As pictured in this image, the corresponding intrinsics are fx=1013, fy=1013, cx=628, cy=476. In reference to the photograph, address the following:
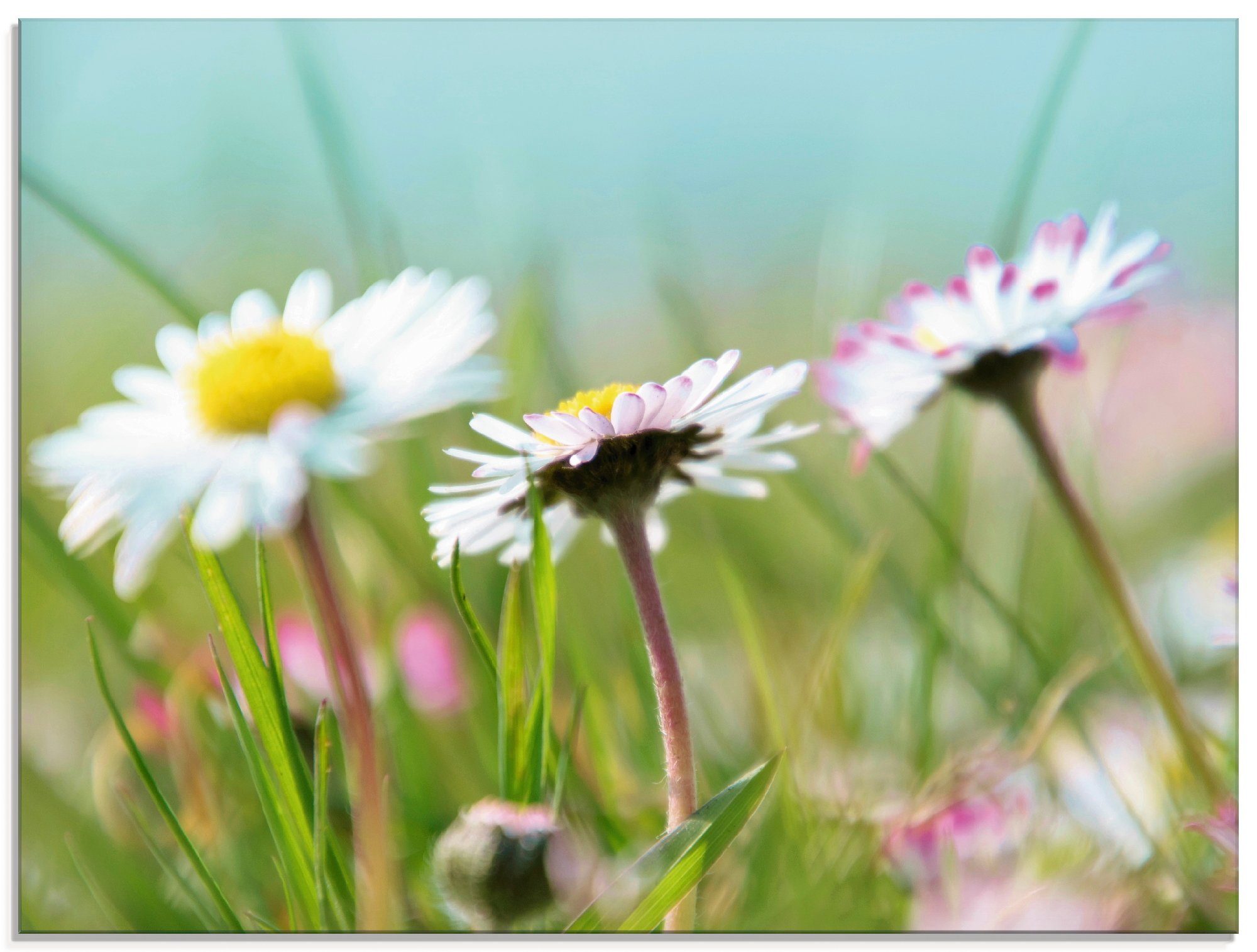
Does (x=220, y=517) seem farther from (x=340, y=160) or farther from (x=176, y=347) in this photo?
(x=340, y=160)

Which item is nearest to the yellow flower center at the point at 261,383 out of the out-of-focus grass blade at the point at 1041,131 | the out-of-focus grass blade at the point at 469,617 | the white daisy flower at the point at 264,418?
the white daisy flower at the point at 264,418

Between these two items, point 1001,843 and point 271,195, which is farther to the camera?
point 271,195

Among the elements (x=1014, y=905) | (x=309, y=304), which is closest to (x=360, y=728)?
(x=309, y=304)

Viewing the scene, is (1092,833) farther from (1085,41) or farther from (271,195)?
(271,195)

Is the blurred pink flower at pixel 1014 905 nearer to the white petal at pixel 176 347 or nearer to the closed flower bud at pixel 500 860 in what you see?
the closed flower bud at pixel 500 860

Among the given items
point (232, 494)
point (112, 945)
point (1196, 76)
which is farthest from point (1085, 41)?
point (112, 945)
